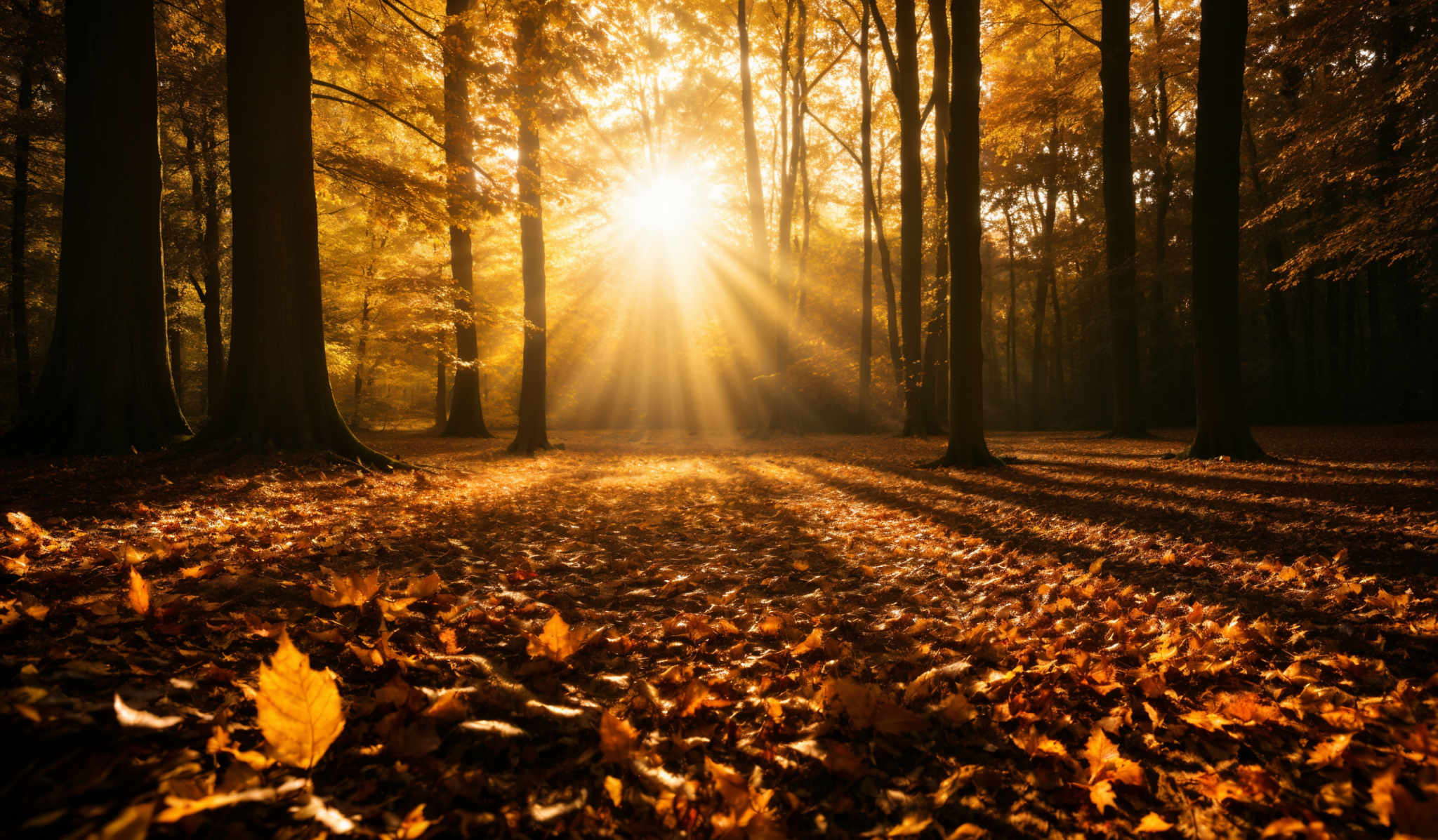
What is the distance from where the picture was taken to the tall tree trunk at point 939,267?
13156mm

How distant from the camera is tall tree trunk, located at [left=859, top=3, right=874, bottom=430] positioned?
664 inches

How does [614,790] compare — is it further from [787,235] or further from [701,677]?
[787,235]

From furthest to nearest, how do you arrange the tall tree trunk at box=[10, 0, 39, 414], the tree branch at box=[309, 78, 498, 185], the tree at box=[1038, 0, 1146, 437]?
the tall tree trunk at box=[10, 0, 39, 414] < the tree at box=[1038, 0, 1146, 437] < the tree branch at box=[309, 78, 498, 185]

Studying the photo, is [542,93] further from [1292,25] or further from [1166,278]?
[1166,278]

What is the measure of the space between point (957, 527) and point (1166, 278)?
19714 millimetres

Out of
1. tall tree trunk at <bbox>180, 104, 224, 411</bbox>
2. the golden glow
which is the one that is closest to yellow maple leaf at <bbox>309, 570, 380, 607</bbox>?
tall tree trunk at <bbox>180, 104, 224, 411</bbox>

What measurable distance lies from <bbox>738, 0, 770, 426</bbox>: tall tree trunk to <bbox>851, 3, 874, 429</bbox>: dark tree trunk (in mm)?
3127

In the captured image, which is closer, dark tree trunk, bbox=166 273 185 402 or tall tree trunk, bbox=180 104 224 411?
tall tree trunk, bbox=180 104 224 411

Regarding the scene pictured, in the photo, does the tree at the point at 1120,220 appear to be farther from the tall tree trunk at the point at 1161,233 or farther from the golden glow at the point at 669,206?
the golden glow at the point at 669,206

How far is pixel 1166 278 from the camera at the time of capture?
1908 cm

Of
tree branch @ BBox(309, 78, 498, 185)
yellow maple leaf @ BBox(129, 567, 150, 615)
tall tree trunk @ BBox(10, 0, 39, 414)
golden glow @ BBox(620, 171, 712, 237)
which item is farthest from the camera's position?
golden glow @ BBox(620, 171, 712, 237)

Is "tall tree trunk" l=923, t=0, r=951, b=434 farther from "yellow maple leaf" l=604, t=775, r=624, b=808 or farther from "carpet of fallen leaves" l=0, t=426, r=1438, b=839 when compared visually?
"yellow maple leaf" l=604, t=775, r=624, b=808

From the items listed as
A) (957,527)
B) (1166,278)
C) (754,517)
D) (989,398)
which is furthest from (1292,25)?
(989,398)

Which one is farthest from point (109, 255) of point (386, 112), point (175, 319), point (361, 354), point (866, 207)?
point (866, 207)
